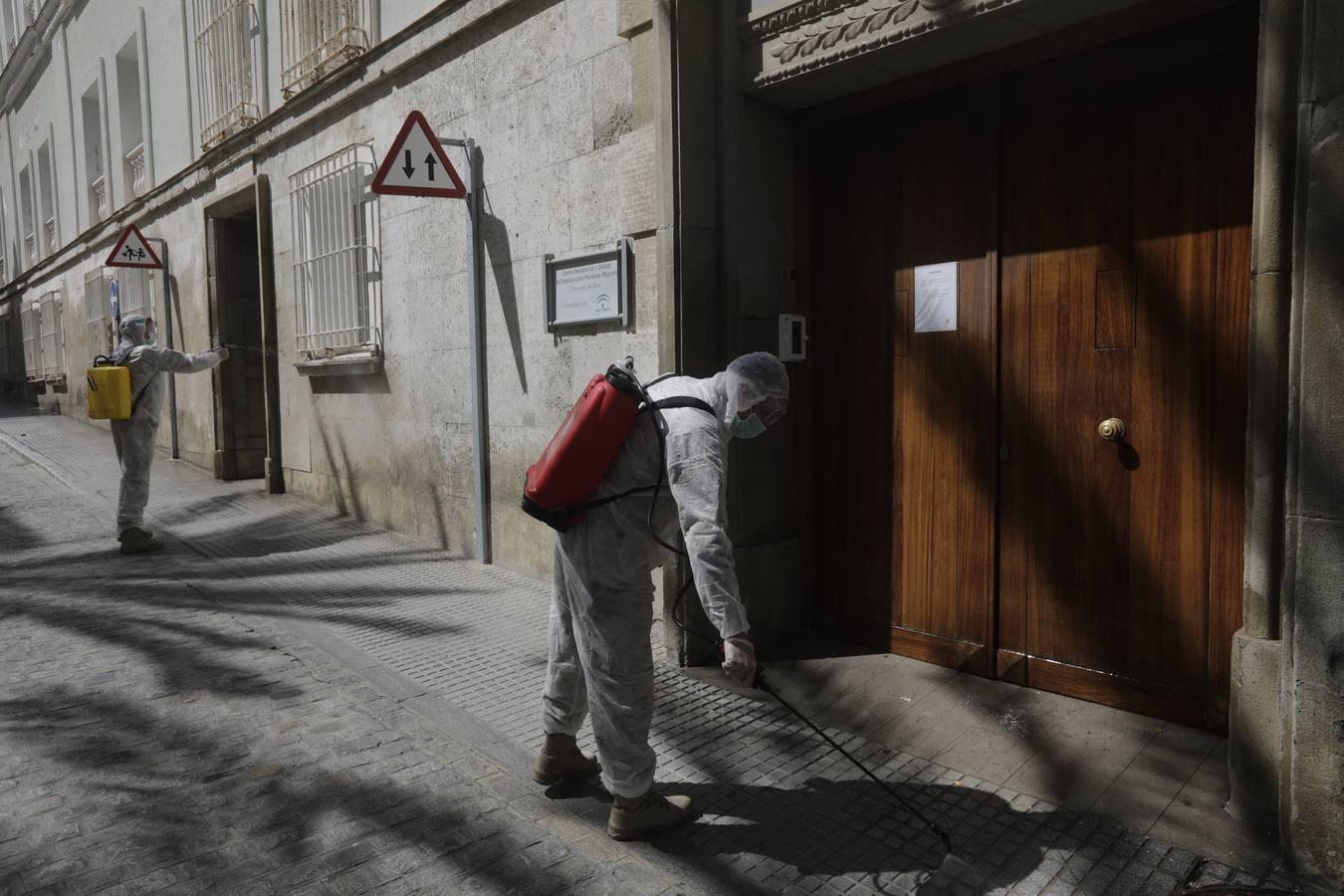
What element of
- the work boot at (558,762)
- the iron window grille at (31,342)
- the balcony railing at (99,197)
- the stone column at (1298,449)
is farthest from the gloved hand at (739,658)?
the iron window grille at (31,342)

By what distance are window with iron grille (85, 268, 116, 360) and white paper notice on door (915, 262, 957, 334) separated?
14.8m

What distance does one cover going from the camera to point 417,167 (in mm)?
6105

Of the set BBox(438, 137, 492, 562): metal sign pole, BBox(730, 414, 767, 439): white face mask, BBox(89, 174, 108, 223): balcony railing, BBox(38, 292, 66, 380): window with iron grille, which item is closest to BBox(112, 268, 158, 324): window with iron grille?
BBox(89, 174, 108, 223): balcony railing

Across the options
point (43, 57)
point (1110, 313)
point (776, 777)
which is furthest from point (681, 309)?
point (43, 57)

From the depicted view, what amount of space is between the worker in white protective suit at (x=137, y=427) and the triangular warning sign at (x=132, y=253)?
4.30 m

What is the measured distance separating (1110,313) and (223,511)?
8.52 m

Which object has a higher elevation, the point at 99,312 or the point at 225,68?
the point at 225,68

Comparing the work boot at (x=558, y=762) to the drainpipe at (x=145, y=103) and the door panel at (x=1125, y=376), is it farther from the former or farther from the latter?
the drainpipe at (x=145, y=103)

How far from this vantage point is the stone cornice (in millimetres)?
3651

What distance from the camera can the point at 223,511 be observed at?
9.36 meters

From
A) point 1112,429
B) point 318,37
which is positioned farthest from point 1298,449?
point 318,37

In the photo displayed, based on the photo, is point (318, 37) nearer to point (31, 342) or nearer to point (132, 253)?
point (132, 253)

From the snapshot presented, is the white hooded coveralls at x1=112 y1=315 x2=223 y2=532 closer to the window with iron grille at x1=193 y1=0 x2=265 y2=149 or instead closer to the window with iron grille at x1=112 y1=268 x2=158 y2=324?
the window with iron grille at x1=193 y1=0 x2=265 y2=149

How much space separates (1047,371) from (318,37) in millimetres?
7859
